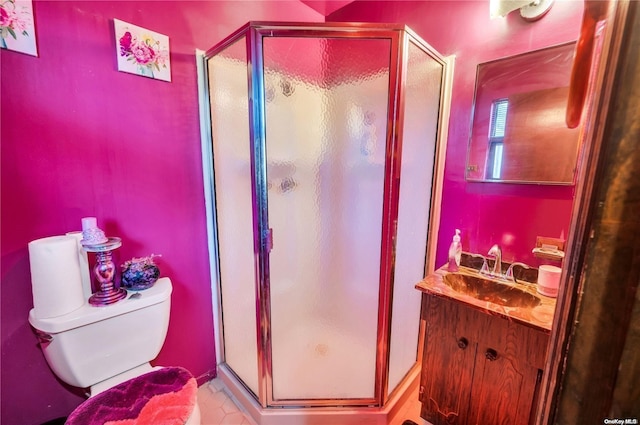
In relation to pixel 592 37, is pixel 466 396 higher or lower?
lower

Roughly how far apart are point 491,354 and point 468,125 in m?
1.14

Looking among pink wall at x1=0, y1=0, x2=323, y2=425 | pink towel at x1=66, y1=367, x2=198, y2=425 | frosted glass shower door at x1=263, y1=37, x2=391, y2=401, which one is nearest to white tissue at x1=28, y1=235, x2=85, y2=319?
pink wall at x1=0, y1=0, x2=323, y2=425

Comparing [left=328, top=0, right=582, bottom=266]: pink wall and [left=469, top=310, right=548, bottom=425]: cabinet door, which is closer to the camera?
[left=469, top=310, right=548, bottom=425]: cabinet door

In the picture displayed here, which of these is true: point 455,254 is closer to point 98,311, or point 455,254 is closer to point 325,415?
point 325,415

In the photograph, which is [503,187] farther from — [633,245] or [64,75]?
[64,75]

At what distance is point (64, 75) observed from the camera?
1.06m

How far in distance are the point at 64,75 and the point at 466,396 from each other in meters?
2.24

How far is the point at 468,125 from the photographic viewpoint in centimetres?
148

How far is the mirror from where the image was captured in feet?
3.95

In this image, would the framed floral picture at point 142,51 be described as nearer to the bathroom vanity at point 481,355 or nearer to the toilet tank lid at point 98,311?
the toilet tank lid at point 98,311

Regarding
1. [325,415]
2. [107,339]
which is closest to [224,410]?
[325,415]

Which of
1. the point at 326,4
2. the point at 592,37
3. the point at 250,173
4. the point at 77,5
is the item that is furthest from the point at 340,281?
the point at 326,4

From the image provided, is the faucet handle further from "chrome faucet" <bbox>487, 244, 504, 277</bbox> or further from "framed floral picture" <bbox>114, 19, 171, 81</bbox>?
"framed floral picture" <bbox>114, 19, 171, 81</bbox>

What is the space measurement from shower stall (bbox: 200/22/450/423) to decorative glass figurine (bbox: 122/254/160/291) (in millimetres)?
410
